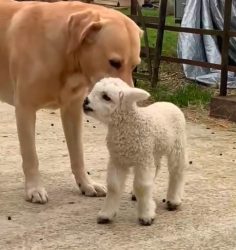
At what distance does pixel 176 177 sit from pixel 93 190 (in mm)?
564

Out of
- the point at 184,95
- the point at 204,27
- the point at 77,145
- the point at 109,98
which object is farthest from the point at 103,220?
the point at 204,27

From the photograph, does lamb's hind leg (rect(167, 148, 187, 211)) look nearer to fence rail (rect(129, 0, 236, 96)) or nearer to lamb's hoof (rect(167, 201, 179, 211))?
lamb's hoof (rect(167, 201, 179, 211))

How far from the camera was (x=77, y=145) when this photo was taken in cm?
390

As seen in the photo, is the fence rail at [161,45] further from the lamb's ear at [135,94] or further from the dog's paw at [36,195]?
the lamb's ear at [135,94]

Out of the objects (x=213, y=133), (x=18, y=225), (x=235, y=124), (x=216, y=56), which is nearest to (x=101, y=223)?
(x=18, y=225)

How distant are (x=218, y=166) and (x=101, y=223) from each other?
1354mm

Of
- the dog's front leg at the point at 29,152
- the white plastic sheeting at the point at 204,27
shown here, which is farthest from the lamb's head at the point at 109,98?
the white plastic sheeting at the point at 204,27

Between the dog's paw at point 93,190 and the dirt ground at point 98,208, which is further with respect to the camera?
the dog's paw at point 93,190

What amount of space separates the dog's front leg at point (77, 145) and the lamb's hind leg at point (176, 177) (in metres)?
0.47

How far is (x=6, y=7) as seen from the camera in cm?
384

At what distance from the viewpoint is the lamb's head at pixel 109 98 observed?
3033mm

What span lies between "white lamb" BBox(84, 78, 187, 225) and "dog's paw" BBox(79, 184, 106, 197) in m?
0.49

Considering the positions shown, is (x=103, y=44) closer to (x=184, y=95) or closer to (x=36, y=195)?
(x=36, y=195)

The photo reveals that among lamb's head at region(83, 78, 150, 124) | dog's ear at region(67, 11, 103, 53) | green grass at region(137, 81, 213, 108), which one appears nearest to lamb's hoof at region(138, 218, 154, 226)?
lamb's head at region(83, 78, 150, 124)
